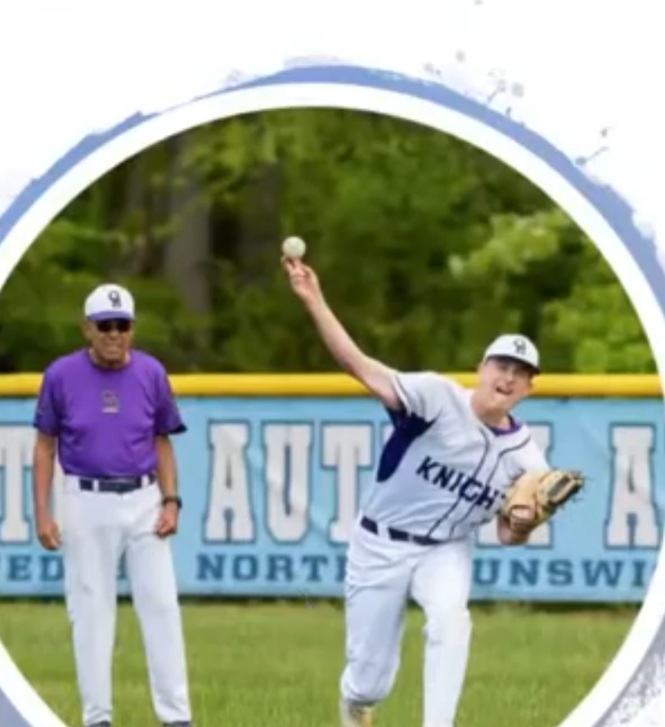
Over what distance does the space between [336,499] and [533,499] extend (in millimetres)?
1033

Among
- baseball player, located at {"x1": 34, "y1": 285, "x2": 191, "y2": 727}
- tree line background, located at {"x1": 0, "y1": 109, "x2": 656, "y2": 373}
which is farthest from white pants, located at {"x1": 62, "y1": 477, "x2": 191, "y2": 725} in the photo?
tree line background, located at {"x1": 0, "y1": 109, "x2": 656, "y2": 373}

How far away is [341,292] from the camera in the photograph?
359 inches

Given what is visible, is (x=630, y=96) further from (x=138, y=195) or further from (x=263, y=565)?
(x=138, y=195)

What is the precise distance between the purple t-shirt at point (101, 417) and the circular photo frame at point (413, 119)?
1.19 feet

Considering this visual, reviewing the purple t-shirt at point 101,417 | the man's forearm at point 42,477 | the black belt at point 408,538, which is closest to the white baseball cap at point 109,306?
the purple t-shirt at point 101,417

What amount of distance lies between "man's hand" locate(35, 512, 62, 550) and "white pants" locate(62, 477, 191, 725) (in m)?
0.02

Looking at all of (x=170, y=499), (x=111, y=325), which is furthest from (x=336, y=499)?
(x=111, y=325)

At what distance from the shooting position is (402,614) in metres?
7.24

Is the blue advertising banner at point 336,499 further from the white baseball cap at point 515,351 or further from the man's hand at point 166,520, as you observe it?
the white baseball cap at point 515,351

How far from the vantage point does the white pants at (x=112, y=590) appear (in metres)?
7.25

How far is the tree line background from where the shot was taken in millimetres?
8570

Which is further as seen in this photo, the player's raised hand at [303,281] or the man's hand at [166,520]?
the man's hand at [166,520]

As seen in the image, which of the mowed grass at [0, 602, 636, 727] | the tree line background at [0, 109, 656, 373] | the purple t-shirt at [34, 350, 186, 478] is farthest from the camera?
the tree line background at [0, 109, 656, 373]

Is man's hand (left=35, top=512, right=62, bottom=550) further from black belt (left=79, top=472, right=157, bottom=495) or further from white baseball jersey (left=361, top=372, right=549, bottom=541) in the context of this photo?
white baseball jersey (left=361, top=372, right=549, bottom=541)
